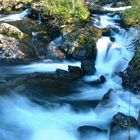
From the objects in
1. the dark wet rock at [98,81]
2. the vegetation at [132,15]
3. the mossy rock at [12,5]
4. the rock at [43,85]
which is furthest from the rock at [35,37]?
the vegetation at [132,15]

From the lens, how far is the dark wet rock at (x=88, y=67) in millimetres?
12344

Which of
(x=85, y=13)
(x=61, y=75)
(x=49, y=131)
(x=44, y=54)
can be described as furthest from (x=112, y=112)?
(x=85, y=13)

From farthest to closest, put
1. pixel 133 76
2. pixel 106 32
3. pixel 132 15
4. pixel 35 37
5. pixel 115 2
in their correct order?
1. pixel 115 2
2. pixel 132 15
3. pixel 35 37
4. pixel 106 32
5. pixel 133 76

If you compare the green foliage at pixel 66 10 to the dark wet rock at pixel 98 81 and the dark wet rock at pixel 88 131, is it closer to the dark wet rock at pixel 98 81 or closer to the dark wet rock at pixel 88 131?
the dark wet rock at pixel 98 81

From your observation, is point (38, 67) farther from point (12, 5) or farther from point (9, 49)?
point (12, 5)

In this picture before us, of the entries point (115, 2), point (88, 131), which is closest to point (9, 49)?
point (88, 131)

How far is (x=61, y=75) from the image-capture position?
12.2 metres

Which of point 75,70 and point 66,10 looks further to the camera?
point 66,10

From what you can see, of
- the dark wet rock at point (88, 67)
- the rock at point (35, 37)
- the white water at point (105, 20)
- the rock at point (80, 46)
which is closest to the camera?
the dark wet rock at point (88, 67)

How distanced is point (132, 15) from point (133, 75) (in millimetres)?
4237

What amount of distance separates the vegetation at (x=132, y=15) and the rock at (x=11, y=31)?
12.3 ft

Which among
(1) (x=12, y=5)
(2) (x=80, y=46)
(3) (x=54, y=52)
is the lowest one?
(1) (x=12, y=5)

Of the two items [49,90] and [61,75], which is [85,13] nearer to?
[61,75]

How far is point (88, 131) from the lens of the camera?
9188 millimetres
